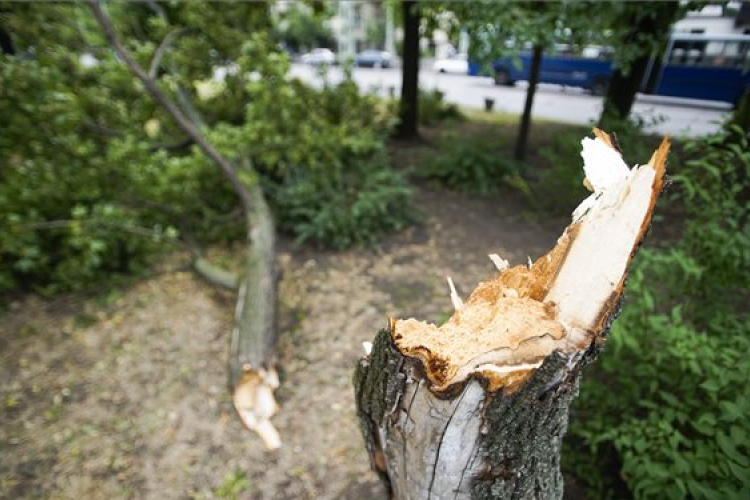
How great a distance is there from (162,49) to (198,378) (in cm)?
370

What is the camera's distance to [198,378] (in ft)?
11.2

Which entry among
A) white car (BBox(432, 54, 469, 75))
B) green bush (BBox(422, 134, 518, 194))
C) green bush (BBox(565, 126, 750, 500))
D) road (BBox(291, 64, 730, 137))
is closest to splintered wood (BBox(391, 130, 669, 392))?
green bush (BBox(565, 126, 750, 500))

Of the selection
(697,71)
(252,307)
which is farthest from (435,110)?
(252,307)

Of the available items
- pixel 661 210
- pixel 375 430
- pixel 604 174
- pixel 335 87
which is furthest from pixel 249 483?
pixel 661 210

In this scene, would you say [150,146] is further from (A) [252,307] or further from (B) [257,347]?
(B) [257,347]

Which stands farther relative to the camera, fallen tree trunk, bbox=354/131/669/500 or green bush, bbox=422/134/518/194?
green bush, bbox=422/134/518/194

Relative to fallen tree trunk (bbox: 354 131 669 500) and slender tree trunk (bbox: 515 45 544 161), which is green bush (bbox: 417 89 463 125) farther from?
fallen tree trunk (bbox: 354 131 669 500)

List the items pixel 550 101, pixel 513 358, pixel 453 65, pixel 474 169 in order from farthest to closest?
pixel 453 65 < pixel 550 101 < pixel 474 169 < pixel 513 358

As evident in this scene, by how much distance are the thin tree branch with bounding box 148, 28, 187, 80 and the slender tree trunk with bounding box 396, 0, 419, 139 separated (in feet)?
13.3

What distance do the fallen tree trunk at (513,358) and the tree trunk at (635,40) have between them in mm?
4282

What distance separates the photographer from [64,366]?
3.58 m

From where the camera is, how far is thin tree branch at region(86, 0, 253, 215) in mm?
3570

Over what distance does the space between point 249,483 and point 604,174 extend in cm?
265

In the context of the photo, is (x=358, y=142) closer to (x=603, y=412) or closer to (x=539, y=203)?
(x=539, y=203)
